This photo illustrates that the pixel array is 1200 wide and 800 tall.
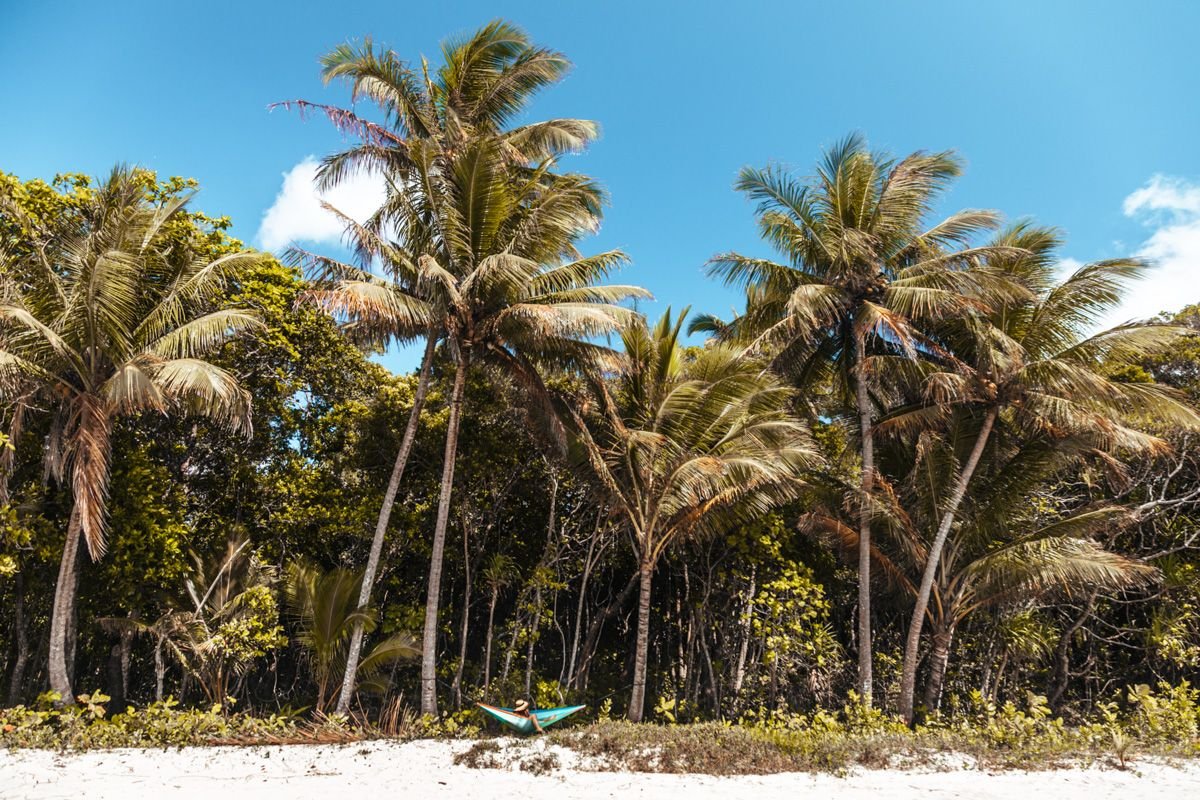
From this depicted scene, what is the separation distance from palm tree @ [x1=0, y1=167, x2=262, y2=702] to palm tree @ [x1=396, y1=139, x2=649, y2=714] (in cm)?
275

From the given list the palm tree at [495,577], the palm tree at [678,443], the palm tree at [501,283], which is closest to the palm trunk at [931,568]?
the palm tree at [678,443]

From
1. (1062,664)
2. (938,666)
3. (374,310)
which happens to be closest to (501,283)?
(374,310)

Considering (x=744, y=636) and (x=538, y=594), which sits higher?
(x=538, y=594)

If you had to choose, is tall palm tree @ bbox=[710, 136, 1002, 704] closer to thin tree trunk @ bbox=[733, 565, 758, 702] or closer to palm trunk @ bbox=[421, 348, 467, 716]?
thin tree trunk @ bbox=[733, 565, 758, 702]

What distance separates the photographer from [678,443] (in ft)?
33.3

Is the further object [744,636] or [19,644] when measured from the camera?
[744,636]

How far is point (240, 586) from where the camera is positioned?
32.8ft

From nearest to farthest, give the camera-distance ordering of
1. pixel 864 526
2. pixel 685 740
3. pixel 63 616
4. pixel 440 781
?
pixel 440 781 → pixel 685 740 → pixel 63 616 → pixel 864 526

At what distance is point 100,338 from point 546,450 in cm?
607

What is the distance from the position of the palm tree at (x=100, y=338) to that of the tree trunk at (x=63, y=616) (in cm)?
1

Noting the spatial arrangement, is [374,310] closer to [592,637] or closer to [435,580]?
[435,580]

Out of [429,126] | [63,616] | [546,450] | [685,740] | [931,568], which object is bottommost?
[685,740]

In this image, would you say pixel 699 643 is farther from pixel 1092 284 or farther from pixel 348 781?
pixel 1092 284

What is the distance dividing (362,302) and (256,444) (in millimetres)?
4437
